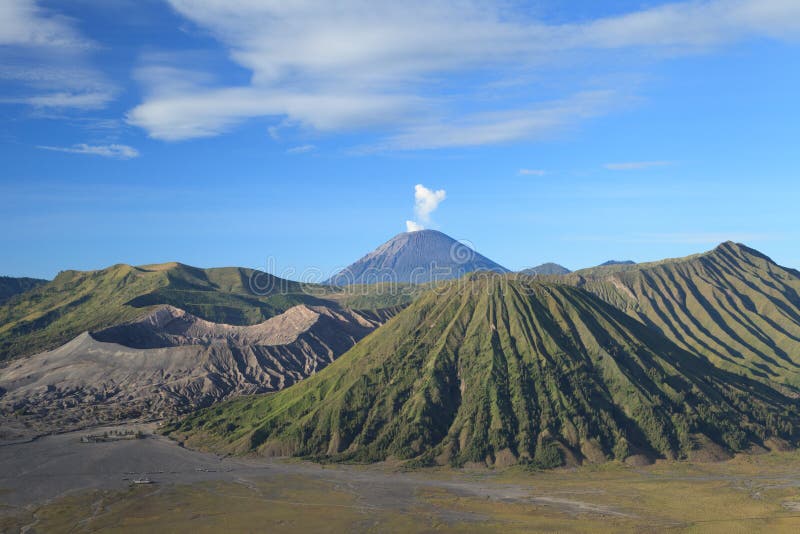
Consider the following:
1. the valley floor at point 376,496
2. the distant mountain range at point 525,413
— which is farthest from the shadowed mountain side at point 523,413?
the valley floor at point 376,496

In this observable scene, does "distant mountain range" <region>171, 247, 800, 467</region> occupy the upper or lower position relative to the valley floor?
upper

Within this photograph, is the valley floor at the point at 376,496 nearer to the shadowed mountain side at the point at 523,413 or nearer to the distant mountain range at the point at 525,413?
the distant mountain range at the point at 525,413

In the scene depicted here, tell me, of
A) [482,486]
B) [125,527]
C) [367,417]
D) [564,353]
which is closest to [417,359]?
[367,417]

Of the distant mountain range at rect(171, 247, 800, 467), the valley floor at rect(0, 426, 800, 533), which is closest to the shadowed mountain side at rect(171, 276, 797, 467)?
the distant mountain range at rect(171, 247, 800, 467)

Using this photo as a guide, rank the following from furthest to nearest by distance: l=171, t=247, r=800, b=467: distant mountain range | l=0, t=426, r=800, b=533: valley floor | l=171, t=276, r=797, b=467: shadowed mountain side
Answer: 1. l=171, t=276, r=797, b=467: shadowed mountain side
2. l=171, t=247, r=800, b=467: distant mountain range
3. l=0, t=426, r=800, b=533: valley floor

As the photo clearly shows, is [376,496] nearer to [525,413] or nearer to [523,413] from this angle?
[523,413]

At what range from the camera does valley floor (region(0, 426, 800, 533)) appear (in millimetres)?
121188

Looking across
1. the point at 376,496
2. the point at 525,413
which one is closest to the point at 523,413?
the point at 525,413

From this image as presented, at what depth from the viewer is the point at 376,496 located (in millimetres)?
139000

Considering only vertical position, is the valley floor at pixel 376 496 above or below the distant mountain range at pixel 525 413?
below

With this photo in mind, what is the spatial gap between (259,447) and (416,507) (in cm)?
6556

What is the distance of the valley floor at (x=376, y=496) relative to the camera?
398 ft

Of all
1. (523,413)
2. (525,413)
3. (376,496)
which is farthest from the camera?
(523,413)

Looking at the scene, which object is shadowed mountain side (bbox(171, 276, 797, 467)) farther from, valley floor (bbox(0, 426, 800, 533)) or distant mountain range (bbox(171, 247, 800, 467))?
valley floor (bbox(0, 426, 800, 533))
